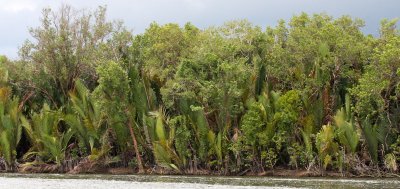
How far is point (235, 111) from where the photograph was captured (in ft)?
106

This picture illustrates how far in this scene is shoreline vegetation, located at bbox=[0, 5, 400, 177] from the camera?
29938 mm

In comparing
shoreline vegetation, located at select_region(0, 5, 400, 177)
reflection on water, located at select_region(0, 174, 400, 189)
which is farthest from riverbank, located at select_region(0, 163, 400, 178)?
reflection on water, located at select_region(0, 174, 400, 189)

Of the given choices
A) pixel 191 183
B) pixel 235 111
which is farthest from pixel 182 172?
pixel 191 183

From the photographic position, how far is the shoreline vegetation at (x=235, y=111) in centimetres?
2994

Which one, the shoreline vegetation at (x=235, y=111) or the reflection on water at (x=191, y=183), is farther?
the shoreline vegetation at (x=235, y=111)

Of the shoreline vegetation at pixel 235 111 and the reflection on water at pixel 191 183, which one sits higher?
the shoreline vegetation at pixel 235 111

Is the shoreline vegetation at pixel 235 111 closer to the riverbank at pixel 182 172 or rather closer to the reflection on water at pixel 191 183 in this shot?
the riverbank at pixel 182 172

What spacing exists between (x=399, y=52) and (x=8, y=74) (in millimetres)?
25353

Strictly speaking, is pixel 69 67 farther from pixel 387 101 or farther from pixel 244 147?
pixel 387 101

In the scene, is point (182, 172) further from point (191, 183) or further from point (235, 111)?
point (191, 183)

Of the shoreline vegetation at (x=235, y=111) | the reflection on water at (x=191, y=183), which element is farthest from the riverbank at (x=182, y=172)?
the reflection on water at (x=191, y=183)

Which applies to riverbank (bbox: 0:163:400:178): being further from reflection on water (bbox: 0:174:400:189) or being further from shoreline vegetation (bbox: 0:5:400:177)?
reflection on water (bbox: 0:174:400:189)

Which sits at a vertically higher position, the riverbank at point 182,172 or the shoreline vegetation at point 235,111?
the shoreline vegetation at point 235,111

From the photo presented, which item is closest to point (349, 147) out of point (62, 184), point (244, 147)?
point (244, 147)
